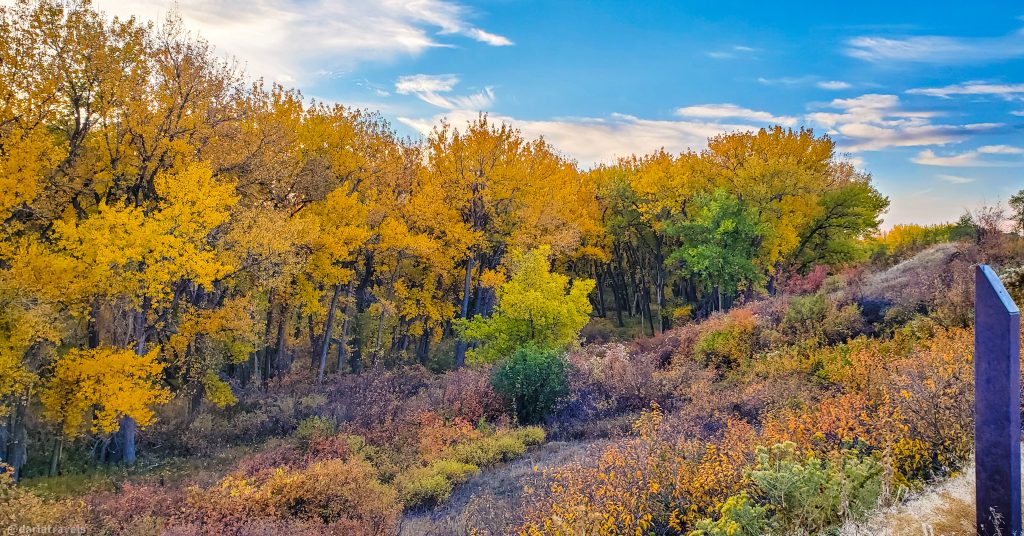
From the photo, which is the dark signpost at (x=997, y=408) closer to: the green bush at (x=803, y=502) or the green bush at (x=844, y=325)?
A: the green bush at (x=803, y=502)

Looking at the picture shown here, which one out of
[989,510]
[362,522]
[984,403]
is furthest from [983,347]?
[362,522]

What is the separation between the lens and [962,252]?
56.7ft

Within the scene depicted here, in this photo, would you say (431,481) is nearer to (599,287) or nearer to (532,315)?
(532,315)

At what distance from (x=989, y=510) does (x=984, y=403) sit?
85 cm

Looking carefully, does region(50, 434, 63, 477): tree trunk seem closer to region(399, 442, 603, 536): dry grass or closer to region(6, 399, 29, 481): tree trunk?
region(6, 399, 29, 481): tree trunk

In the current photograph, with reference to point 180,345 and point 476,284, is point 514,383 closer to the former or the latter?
point 180,345

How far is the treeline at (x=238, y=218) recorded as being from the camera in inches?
544

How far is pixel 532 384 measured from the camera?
15.9 meters

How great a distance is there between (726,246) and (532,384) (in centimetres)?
1734

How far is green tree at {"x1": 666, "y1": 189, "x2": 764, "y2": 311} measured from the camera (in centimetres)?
2789

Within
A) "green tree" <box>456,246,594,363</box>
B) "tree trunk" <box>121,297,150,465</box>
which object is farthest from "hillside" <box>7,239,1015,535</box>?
"green tree" <box>456,246,594,363</box>

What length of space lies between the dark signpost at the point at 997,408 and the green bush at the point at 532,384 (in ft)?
38.6

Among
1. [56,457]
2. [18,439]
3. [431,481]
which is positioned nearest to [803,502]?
[431,481]

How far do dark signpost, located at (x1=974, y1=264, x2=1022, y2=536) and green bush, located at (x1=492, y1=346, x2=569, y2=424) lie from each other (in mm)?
11780
